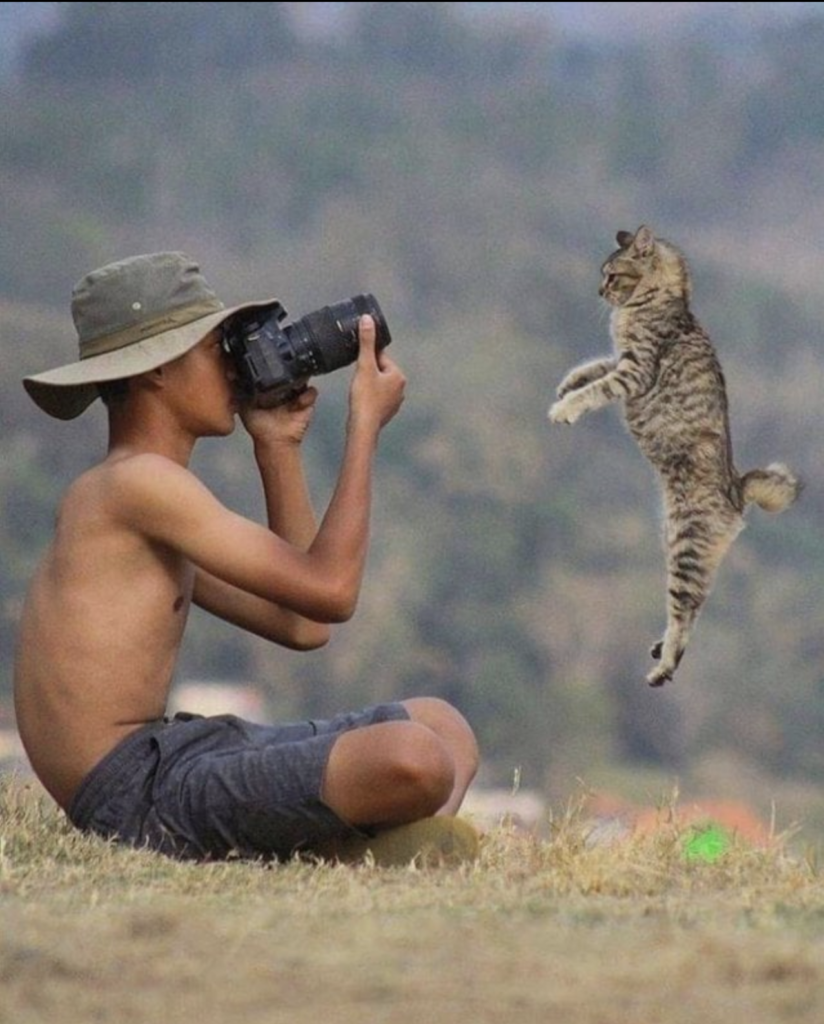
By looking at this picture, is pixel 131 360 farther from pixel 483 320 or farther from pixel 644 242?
pixel 483 320

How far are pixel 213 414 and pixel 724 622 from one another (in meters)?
45.1

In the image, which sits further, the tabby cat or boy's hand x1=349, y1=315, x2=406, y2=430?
the tabby cat

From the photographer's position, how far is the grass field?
4129mm

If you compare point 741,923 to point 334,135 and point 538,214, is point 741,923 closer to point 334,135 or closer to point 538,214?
point 538,214

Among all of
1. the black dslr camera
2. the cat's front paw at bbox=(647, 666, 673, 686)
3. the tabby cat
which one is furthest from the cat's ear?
the cat's front paw at bbox=(647, 666, 673, 686)

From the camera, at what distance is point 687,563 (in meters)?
5.67

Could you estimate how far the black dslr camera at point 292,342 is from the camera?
5.28 meters

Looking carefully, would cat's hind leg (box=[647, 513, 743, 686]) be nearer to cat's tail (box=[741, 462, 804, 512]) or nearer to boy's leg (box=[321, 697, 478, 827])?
cat's tail (box=[741, 462, 804, 512])

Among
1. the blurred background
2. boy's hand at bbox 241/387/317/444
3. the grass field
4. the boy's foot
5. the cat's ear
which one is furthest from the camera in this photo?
the blurred background

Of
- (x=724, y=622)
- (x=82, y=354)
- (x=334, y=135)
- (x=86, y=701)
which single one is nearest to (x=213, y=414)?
(x=82, y=354)

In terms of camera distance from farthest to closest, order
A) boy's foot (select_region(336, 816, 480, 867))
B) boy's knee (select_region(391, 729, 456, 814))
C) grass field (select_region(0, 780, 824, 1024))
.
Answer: boy's foot (select_region(336, 816, 480, 867))
boy's knee (select_region(391, 729, 456, 814))
grass field (select_region(0, 780, 824, 1024))

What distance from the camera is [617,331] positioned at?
5.91 meters

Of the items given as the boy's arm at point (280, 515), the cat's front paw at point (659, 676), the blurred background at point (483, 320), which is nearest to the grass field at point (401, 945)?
the cat's front paw at point (659, 676)

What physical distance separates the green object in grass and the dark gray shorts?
0.77 metres
